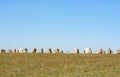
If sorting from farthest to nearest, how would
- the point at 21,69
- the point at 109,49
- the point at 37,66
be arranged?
1. the point at 109,49
2. the point at 37,66
3. the point at 21,69

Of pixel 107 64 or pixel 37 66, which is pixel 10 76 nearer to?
pixel 37 66

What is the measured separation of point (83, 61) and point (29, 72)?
534 inches

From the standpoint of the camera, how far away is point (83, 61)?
48219 mm

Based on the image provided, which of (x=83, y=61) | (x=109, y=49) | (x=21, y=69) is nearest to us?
(x=21, y=69)

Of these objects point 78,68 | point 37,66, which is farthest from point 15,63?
point 78,68

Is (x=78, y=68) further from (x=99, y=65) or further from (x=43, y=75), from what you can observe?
(x=43, y=75)

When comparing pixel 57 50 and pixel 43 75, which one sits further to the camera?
pixel 57 50

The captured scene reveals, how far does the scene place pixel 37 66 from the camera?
139 ft

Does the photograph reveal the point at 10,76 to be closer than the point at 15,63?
Yes

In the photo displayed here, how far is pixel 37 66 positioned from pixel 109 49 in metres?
33.0

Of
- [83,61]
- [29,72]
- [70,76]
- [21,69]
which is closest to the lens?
[70,76]

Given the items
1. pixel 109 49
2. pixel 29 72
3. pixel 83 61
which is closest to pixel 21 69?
pixel 29 72

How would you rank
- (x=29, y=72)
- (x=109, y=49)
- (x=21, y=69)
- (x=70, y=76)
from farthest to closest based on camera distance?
(x=109, y=49) → (x=21, y=69) → (x=29, y=72) → (x=70, y=76)

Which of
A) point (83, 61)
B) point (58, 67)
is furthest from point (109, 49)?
point (58, 67)
